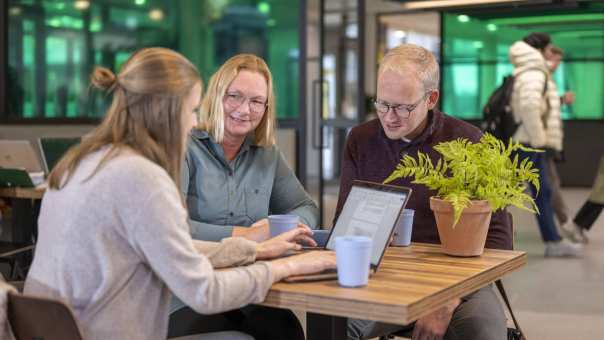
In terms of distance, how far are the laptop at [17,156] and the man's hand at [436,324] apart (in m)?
3.22

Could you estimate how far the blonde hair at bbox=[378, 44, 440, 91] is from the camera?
2.62 meters

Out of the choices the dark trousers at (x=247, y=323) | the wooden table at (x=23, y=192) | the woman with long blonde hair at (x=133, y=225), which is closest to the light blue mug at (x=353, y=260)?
the woman with long blonde hair at (x=133, y=225)

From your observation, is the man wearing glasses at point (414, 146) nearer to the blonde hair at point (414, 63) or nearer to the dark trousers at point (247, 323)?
the blonde hair at point (414, 63)

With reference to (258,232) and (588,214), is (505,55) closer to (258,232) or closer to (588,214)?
(588,214)

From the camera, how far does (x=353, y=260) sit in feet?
6.06

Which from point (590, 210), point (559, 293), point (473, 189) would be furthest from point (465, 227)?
point (590, 210)

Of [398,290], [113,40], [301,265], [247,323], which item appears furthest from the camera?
[113,40]

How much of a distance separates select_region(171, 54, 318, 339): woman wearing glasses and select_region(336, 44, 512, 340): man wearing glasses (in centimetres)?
25

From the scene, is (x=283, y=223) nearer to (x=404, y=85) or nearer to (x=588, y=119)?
(x=404, y=85)

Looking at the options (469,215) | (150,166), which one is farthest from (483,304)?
(150,166)

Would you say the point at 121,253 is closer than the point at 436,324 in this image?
Yes

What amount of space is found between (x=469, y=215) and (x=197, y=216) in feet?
2.89

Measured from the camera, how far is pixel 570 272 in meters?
6.09

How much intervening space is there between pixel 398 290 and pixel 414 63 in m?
0.99
